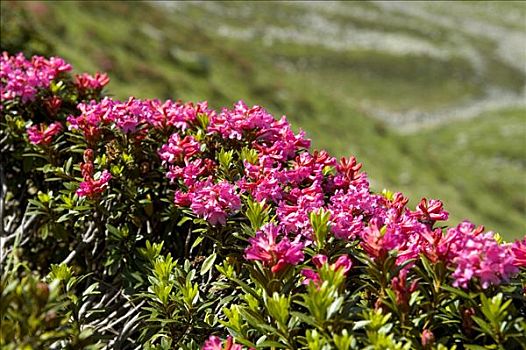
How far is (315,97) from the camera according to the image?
2831cm

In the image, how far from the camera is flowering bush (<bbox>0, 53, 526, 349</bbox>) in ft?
8.79

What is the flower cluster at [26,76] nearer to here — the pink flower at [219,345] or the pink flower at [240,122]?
the pink flower at [240,122]

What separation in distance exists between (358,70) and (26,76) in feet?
200

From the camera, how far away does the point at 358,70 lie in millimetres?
63312

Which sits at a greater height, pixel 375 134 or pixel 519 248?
pixel 375 134

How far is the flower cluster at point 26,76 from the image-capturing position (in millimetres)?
5016

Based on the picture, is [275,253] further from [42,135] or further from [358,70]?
[358,70]

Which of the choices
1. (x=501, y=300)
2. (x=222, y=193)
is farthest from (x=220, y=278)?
(x=501, y=300)

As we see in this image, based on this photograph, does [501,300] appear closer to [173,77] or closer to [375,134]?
[173,77]

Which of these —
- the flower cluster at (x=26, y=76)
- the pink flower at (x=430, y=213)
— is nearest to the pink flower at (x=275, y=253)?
the pink flower at (x=430, y=213)

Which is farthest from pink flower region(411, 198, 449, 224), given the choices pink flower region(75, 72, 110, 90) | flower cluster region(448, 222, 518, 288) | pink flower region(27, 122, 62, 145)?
pink flower region(75, 72, 110, 90)

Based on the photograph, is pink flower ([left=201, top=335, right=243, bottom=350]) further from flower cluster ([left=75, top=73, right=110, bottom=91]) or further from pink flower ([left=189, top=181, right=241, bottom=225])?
flower cluster ([left=75, top=73, right=110, bottom=91])

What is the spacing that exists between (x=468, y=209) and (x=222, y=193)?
21980 millimetres

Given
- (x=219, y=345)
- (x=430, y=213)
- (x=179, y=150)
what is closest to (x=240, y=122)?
(x=179, y=150)
